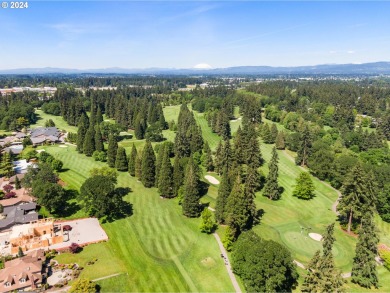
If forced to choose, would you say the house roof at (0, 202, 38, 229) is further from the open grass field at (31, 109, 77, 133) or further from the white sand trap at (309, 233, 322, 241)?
the open grass field at (31, 109, 77, 133)

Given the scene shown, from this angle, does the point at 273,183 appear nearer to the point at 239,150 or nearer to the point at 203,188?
the point at 239,150

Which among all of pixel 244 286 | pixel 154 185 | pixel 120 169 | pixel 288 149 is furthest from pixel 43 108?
pixel 244 286

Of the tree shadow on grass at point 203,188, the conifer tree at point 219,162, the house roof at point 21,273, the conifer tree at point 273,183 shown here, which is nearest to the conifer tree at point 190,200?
the tree shadow on grass at point 203,188

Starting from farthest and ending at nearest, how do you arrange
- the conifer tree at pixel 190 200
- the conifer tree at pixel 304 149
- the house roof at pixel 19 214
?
the conifer tree at pixel 304 149 < the conifer tree at pixel 190 200 < the house roof at pixel 19 214

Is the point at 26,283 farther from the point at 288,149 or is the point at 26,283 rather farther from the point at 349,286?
the point at 288,149

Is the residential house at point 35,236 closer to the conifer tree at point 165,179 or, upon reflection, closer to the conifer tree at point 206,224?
the conifer tree at point 165,179
